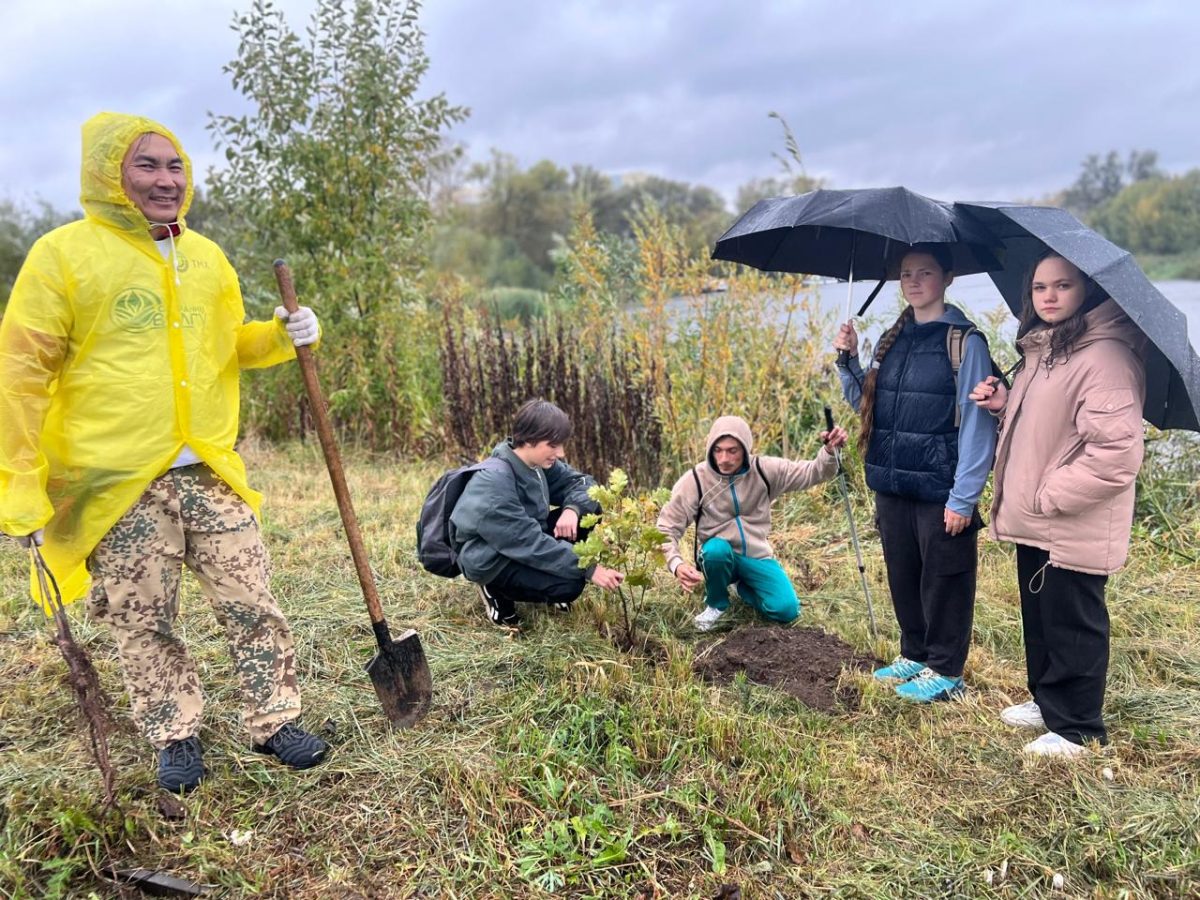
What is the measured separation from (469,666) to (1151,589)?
3.42 m

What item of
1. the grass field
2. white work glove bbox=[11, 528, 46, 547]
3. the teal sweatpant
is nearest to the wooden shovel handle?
the grass field

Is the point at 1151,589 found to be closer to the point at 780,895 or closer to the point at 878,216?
the point at 878,216

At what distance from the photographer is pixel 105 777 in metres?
2.22

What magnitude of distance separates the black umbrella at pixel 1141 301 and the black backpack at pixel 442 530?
7.39ft

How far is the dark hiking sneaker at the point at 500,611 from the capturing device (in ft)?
12.0

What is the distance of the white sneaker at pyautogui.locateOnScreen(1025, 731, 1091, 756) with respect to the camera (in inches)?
105

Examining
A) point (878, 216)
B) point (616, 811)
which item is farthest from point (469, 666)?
point (878, 216)

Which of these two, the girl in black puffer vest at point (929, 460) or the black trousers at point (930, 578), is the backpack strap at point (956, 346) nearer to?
the girl in black puffer vest at point (929, 460)

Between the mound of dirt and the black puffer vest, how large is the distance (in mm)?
725

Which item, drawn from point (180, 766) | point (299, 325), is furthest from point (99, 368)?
point (180, 766)

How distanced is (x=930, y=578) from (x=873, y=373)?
81 centimetres

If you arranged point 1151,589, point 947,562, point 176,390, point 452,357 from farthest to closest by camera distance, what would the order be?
1. point 452,357
2. point 1151,589
3. point 947,562
4. point 176,390

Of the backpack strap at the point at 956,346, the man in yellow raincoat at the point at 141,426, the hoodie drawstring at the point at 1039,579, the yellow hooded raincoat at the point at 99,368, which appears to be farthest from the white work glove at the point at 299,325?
the hoodie drawstring at the point at 1039,579

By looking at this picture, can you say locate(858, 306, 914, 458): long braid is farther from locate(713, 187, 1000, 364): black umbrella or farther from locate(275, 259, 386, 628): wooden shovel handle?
locate(275, 259, 386, 628): wooden shovel handle
